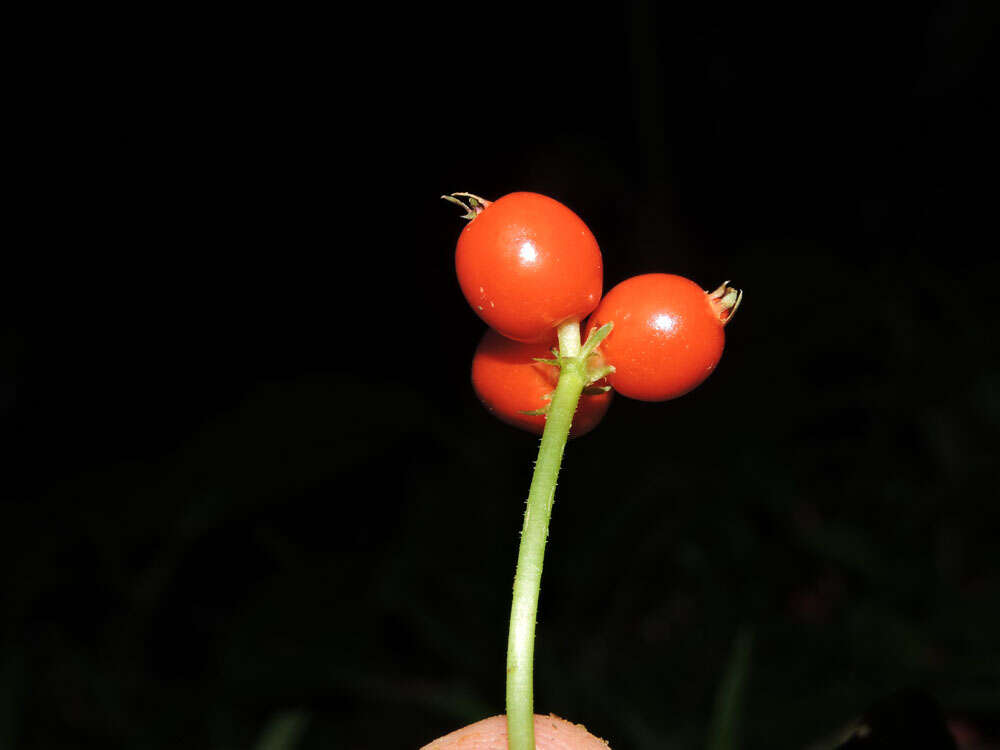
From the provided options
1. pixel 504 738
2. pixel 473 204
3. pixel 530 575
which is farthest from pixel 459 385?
pixel 530 575

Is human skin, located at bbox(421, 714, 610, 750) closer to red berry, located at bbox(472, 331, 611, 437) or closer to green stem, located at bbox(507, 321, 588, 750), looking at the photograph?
green stem, located at bbox(507, 321, 588, 750)

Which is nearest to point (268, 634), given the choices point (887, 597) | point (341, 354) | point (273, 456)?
point (273, 456)

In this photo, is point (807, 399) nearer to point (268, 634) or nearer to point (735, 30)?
point (735, 30)

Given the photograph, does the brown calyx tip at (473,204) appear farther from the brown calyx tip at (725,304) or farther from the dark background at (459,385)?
the dark background at (459,385)

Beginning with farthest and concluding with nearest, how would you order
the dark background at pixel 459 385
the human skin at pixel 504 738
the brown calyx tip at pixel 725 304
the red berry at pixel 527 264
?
the dark background at pixel 459 385 < the human skin at pixel 504 738 < the brown calyx tip at pixel 725 304 < the red berry at pixel 527 264

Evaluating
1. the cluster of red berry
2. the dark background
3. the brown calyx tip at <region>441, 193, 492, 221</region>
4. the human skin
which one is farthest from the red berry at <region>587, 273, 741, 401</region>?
the dark background

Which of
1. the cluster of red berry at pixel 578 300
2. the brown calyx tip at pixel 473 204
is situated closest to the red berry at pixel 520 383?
the cluster of red berry at pixel 578 300
